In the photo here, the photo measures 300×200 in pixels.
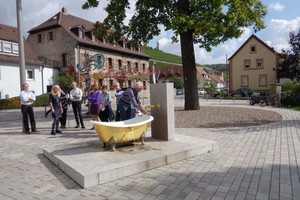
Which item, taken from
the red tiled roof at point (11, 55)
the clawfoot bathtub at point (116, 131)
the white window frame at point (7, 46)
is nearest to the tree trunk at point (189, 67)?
the clawfoot bathtub at point (116, 131)

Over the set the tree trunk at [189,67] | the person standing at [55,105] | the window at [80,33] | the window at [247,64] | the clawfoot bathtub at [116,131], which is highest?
the window at [80,33]

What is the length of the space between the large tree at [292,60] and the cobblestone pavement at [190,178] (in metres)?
38.5

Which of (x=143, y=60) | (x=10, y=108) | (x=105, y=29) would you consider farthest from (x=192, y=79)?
(x=143, y=60)

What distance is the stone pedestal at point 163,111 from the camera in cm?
713

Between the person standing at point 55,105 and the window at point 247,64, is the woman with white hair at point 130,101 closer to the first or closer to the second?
the person standing at point 55,105

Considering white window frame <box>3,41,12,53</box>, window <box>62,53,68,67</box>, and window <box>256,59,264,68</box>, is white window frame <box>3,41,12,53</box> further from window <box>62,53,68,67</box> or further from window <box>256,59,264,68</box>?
window <box>256,59,264,68</box>

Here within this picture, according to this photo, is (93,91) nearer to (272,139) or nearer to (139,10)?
(272,139)

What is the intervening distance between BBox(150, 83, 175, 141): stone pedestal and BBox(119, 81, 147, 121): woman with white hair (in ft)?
1.46

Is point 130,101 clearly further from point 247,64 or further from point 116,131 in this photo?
point 247,64

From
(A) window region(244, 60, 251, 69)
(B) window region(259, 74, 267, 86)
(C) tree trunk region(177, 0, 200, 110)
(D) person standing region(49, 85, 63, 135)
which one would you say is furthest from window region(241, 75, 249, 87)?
(D) person standing region(49, 85, 63, 135)

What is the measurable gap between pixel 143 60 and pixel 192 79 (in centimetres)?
3748

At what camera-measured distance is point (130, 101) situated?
7324 millimetres

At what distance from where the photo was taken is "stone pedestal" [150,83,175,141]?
23.4ft

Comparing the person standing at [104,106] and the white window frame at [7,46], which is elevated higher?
the white window frame at [7,46]
